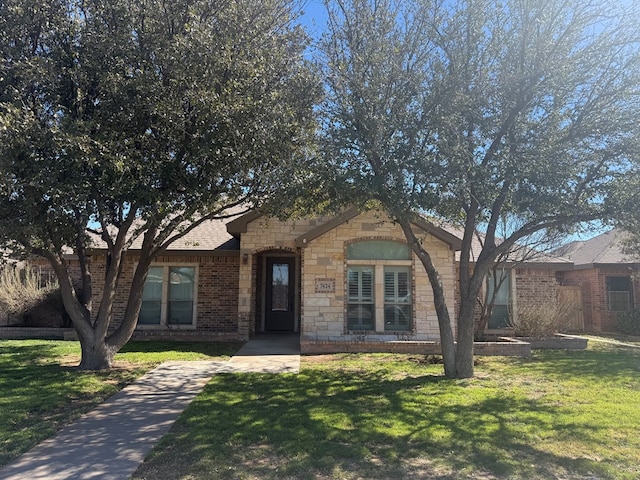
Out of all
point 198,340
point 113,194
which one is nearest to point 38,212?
point 113,194

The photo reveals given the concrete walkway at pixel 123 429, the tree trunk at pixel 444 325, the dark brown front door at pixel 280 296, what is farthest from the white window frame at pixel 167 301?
the tree trunk at pixel 444 325

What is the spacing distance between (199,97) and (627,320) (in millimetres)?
17388

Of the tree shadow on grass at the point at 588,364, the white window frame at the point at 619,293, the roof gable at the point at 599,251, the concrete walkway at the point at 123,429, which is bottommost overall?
the concrete walkway at the point at 123,429

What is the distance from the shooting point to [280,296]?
17.1m

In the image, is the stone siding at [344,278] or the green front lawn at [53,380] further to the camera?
the stone siding at [344,278]

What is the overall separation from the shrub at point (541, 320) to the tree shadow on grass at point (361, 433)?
21.9 ft

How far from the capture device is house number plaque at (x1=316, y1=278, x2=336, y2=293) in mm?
13844

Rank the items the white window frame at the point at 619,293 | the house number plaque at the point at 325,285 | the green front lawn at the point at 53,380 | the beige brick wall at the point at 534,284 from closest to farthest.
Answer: the green front lawn at the point at 53,380, the house number plaque at the point at 325,285, the beige brick wall at the point at 534,284, the white window frame at the point at 619,293

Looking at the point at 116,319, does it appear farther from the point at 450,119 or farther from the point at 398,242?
the point at 450,119

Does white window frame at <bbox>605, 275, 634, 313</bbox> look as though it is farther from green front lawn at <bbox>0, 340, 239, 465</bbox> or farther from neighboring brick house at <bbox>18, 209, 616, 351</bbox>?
green front lawn at <bbox>0, 340, 239, 465</bbox>

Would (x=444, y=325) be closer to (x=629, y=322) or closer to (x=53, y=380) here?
(x=53, y=380)

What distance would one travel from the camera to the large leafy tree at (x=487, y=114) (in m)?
7.97

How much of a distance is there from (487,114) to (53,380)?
9056 millimetres

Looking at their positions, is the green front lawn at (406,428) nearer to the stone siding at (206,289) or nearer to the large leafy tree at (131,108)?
the large leafy tree at (131,108)
